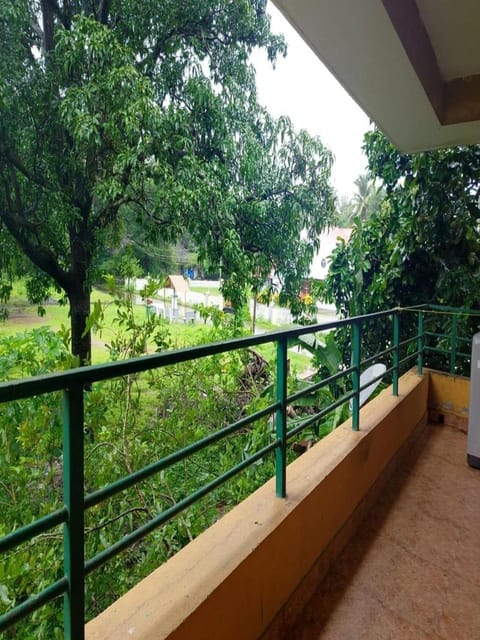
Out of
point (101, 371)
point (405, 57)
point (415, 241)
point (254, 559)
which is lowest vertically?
point (254, 559)

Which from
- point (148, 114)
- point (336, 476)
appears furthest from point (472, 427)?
point (148, 114)

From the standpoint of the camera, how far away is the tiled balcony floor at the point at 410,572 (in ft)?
4.33

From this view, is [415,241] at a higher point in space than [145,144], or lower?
lower

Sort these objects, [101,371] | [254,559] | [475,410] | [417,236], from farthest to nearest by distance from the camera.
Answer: [417,236]
[475,410]
[254,559]
[101,371]

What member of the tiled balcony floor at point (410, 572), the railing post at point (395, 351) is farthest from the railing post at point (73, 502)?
the railing post at point (395, 351)

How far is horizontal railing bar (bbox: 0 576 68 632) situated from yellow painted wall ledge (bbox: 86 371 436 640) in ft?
0.73

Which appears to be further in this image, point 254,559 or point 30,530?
point 254,559

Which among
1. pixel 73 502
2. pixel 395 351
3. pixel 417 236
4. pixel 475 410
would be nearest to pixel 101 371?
pixel 73 502

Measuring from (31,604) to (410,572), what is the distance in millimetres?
1456

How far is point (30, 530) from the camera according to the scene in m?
0.64

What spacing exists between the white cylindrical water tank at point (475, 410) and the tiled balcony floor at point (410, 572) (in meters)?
0.13

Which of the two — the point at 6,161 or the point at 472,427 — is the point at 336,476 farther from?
the point at 6,161

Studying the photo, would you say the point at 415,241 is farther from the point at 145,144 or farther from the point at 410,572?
the point at 145,144

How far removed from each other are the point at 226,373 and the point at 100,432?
5.22ft
